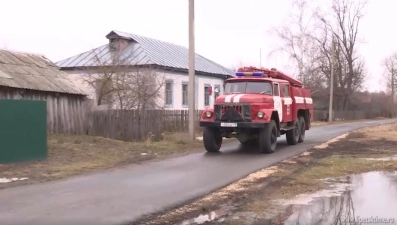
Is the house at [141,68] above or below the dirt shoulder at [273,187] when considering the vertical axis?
above

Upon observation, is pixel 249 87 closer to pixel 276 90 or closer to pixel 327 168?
pixel 276 90

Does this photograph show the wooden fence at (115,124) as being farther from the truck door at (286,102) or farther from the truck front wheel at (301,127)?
the truck front wheel at (301,127)

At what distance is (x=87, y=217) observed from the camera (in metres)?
7.04

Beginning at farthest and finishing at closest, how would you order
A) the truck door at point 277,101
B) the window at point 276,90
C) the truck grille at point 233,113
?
the window at point 276,90, the truck door at point 277,101, the truck grille at point 233,113

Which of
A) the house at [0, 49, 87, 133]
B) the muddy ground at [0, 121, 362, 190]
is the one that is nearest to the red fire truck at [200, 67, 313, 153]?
the muddy ground at [0, 121, 362, 190]

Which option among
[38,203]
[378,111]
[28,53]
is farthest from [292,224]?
[378,111]

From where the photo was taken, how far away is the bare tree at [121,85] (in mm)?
25484

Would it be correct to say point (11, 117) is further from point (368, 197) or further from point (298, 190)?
point (368, 197)

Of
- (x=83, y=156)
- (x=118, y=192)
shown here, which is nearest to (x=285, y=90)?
(x=83, y=156)

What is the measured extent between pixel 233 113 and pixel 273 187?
6.34m

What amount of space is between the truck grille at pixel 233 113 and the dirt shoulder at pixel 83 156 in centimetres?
186

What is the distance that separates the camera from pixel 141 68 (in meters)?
29.3

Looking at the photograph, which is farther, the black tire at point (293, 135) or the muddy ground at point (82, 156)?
the black tire at point (293, 135)

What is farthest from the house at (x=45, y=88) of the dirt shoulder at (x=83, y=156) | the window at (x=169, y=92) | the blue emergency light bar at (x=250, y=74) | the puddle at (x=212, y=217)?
the window at (x=169, y=92)
